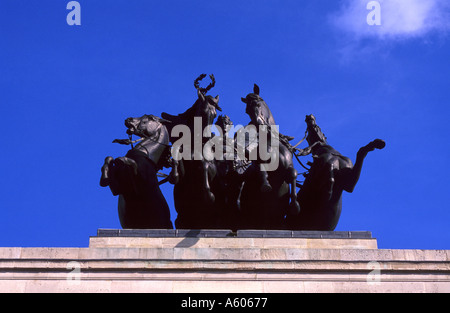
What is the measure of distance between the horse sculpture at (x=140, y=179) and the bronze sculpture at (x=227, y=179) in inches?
0.8

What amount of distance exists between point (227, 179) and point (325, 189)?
2.16 m

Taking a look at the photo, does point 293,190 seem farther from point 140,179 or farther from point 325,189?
point 140,179

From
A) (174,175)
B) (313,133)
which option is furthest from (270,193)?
(313,133)

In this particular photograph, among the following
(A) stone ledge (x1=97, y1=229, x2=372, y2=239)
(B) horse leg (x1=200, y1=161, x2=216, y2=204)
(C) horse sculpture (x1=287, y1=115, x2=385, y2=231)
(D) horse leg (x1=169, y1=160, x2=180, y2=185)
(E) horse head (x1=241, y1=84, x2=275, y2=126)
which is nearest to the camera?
(A) stone ledge (x1=97, y1=229, x2=372, y2=239)

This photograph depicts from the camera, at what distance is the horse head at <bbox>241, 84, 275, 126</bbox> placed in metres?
18.2

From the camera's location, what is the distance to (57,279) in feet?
48.2

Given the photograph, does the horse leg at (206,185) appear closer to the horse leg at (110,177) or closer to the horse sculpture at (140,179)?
the horse sculpture at (140,179)

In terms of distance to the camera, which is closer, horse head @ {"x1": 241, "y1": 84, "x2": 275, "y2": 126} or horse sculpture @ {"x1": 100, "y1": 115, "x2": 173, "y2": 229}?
horse sculpture @ {"x1": 100, "y1": 115, "x2": 173, "y2": 229}

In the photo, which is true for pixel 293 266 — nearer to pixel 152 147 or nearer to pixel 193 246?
pixel 193 246

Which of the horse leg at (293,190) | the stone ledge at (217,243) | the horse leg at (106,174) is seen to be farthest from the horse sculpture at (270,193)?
the horse leg at (106,174)

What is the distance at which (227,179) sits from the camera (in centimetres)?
1752

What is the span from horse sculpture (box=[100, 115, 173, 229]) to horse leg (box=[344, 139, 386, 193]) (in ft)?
13.3

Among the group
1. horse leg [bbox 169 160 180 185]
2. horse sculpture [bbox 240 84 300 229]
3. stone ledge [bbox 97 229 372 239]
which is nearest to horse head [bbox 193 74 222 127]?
horse sculpture [bbox 240 84 300 229]

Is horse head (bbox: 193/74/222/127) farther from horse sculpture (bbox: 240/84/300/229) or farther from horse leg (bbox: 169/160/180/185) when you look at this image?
horse leg (bbox: 169/160/180/185)
